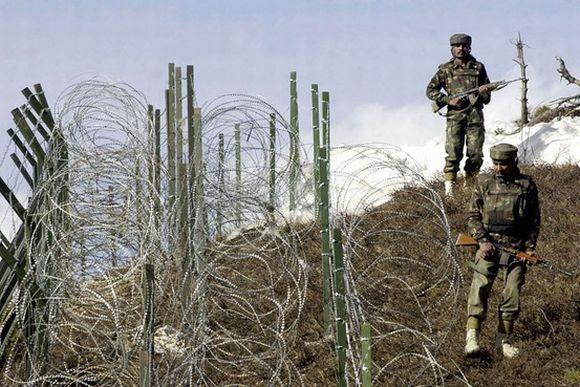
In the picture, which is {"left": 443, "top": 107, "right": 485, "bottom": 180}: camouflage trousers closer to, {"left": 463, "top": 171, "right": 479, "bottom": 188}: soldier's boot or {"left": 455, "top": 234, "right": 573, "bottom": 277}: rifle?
{"left": 463, "top": 171, "right": 479, "bottom": 188}: soldier's boot

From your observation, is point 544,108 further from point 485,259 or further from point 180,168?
point 485,259

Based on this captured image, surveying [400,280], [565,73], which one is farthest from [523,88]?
[400,280]

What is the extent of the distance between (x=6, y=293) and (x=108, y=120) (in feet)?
6.30

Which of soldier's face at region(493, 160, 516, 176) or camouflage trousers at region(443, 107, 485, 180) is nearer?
soldier's face at region(493, 160, 516, 176)

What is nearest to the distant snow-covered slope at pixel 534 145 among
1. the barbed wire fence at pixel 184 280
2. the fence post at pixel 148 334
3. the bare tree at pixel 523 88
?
the bare tree at pixel 523 88

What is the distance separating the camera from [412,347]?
12.5 meters

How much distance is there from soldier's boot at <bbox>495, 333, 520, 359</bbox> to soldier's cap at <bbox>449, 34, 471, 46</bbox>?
481 cm

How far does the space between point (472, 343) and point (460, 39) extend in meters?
5.03

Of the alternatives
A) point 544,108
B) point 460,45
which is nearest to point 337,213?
point 460,45

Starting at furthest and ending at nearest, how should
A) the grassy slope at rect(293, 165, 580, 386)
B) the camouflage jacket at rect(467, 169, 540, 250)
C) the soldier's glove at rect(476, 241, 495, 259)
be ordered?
the camouflage jacket at rect(467, 169, 540, 250) → the soldier's glove at rect(476, 241, 495, 259) → the grassy slope at rect(293, 165, 580, 386)

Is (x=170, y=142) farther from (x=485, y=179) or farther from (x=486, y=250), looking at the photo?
(x=486, y=250)

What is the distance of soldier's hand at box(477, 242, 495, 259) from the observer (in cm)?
1171

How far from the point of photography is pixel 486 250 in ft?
38.4

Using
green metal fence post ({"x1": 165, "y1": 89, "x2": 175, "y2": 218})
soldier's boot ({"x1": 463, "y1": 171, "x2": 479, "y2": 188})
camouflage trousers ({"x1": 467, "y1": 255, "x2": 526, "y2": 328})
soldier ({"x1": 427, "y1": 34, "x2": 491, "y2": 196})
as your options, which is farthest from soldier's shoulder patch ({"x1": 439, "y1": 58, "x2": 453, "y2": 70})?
camouflage trousers ({"x1": 467, "y1": 255, "x2": 526, "y2": 328})
